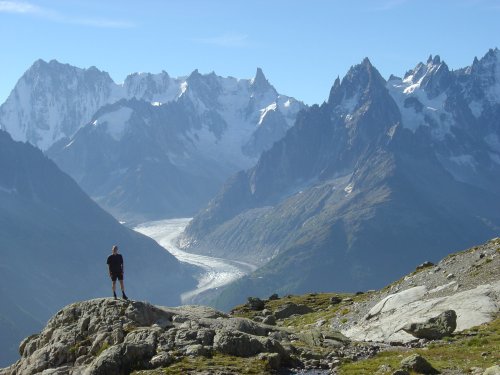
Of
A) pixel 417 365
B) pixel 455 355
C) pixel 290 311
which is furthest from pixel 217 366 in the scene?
pixel 290 311

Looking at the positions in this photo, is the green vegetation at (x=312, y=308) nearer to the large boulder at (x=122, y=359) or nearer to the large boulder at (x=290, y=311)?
the large boulder at (x=290, y=311)

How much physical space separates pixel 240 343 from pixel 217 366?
3360mm

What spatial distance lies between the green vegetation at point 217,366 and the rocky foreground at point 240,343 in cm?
5

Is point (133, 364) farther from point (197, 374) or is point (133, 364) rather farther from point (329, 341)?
point (329, 341)

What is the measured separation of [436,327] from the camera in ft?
180

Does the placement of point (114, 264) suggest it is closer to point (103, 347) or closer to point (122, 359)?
point (103, 347)

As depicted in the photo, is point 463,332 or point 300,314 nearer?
point 463,332

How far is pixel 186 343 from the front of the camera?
153 ft

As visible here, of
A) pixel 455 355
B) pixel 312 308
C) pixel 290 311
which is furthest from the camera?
pixel 312 308

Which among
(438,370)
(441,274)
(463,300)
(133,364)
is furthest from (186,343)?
(441,274)

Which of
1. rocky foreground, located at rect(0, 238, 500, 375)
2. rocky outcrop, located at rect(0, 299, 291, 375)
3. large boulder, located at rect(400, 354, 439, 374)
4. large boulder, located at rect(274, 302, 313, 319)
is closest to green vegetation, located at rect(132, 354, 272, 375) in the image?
rocky foreground, located at rect(0, 238, 500, 375)

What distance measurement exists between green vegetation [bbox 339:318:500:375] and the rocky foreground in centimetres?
6

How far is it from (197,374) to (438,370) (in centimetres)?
1239

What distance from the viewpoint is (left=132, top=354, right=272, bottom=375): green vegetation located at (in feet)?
140
